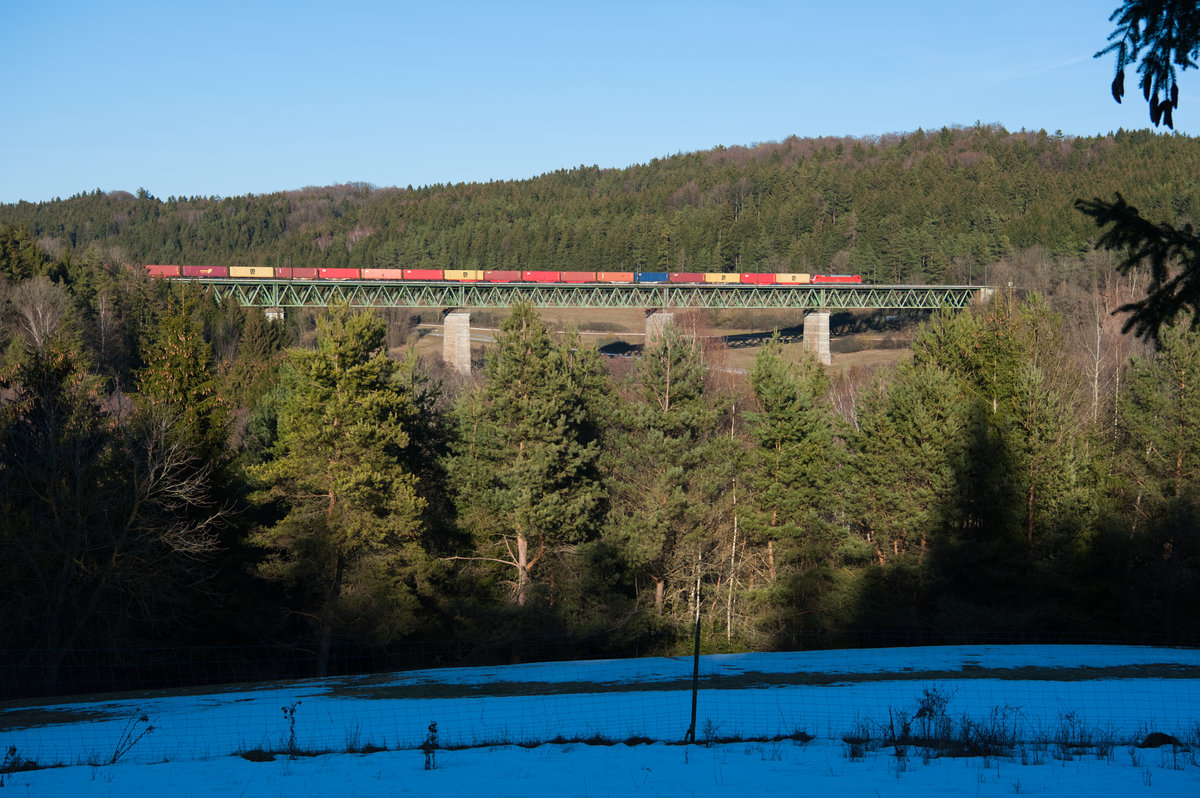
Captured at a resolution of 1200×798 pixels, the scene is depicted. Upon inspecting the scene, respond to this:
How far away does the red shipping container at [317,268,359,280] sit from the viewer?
4144 inches

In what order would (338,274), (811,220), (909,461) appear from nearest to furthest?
(909,461) → (338,274) → (811,220)

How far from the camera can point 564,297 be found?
359 ft

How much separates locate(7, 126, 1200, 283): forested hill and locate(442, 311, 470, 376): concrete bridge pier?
45416 mm

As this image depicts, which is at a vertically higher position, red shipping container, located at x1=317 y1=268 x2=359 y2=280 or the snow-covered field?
red shipping container, located at x1=317 y1=268 x2=359 y2=280

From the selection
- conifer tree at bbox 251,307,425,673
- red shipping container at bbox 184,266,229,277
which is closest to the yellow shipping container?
red shipping container at bbox 184,266,229,277

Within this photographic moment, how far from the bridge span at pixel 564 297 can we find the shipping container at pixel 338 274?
1.82m

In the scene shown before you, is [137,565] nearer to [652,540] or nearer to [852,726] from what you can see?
[652,540]

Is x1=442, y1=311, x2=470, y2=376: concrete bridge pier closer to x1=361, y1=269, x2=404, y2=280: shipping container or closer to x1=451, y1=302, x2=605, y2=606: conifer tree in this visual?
x1=361, y1=269, x2=404, y2=280: shipping container

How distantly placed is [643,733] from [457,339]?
93.3 metres

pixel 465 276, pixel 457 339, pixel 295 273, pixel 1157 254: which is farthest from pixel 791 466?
pixel 295 273

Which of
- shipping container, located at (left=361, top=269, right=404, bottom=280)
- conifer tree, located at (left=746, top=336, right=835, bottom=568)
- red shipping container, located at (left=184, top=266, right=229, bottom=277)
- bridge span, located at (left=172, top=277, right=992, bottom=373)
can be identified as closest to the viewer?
conifer tree, located at (left=746, top=336, right=835, bottom=568)

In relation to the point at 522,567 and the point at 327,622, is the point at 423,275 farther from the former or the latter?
the point at 327,622

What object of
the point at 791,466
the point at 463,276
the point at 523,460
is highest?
the point at 463,276

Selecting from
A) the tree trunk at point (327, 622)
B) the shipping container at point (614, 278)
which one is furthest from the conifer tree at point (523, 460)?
the shipping container at point (614, 278)
